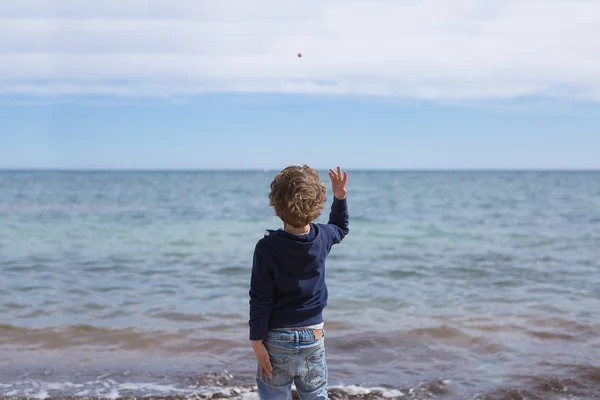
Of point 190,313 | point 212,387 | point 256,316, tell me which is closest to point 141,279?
point 190,313

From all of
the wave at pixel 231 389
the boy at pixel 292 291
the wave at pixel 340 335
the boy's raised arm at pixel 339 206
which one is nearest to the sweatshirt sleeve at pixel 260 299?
the boy at pixel 292 291

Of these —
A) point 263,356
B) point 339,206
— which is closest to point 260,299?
point 263,356

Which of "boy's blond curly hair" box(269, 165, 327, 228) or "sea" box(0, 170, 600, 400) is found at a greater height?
"boy's blond curly hair" box(269, 165, 327, 228)

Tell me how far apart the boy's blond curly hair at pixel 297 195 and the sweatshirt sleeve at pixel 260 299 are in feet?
0.72

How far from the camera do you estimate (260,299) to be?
3021 millimetres

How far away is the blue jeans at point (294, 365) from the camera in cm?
307

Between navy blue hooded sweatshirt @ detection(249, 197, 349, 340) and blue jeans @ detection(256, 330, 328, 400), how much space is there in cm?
6

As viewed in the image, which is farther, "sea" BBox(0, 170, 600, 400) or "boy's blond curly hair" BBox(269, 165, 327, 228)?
"sea" BBox(0, 170, 600, 400)

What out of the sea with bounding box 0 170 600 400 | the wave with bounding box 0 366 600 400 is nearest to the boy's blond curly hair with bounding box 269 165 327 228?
the wave with bounding box 0 366 600 400

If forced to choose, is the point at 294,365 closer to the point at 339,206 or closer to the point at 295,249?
the point at 295,249

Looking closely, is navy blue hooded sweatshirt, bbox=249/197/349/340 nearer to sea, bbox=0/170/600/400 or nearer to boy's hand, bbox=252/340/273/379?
boy's hand, bbox=252/340/273/379

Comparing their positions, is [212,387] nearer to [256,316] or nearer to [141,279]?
[256,316]

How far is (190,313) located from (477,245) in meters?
8.10

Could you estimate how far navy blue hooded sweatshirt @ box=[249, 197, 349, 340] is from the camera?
9.82ft
